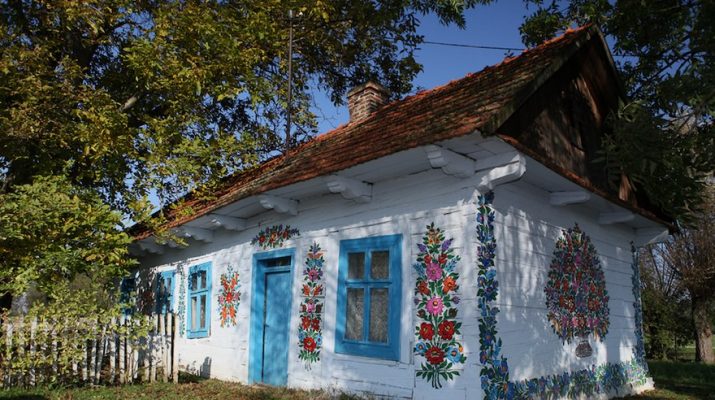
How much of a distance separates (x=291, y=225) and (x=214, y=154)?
388 centimetres

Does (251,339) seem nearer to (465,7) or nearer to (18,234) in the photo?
(18,234)

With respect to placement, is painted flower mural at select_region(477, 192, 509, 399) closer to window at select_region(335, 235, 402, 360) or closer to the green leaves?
window at select_region(335, 235, 402, 360)

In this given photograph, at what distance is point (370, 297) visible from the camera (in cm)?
746

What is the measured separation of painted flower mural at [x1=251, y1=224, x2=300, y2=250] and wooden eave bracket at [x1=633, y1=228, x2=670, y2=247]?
689 cm

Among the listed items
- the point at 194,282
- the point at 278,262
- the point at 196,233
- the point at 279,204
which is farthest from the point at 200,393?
the point at 194,282

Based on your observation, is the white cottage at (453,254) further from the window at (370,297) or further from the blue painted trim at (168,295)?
the blue painted trim at (168,295)

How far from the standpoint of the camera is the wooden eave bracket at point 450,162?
6246mm

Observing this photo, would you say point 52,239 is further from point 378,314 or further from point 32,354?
point 378,314

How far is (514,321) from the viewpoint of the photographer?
6816 millimetres

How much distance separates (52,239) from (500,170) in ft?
26.2

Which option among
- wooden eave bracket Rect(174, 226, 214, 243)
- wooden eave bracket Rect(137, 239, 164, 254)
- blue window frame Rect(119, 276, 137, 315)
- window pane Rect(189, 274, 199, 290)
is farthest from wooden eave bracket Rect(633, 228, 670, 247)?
blue window frame Rect(119, 276, 137, 315)

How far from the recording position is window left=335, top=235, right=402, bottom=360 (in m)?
7.06

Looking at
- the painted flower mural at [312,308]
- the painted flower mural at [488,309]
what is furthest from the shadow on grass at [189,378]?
the painted flower mural at [488,309]

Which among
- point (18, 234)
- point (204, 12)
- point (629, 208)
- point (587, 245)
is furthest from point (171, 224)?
point (629, 208)
